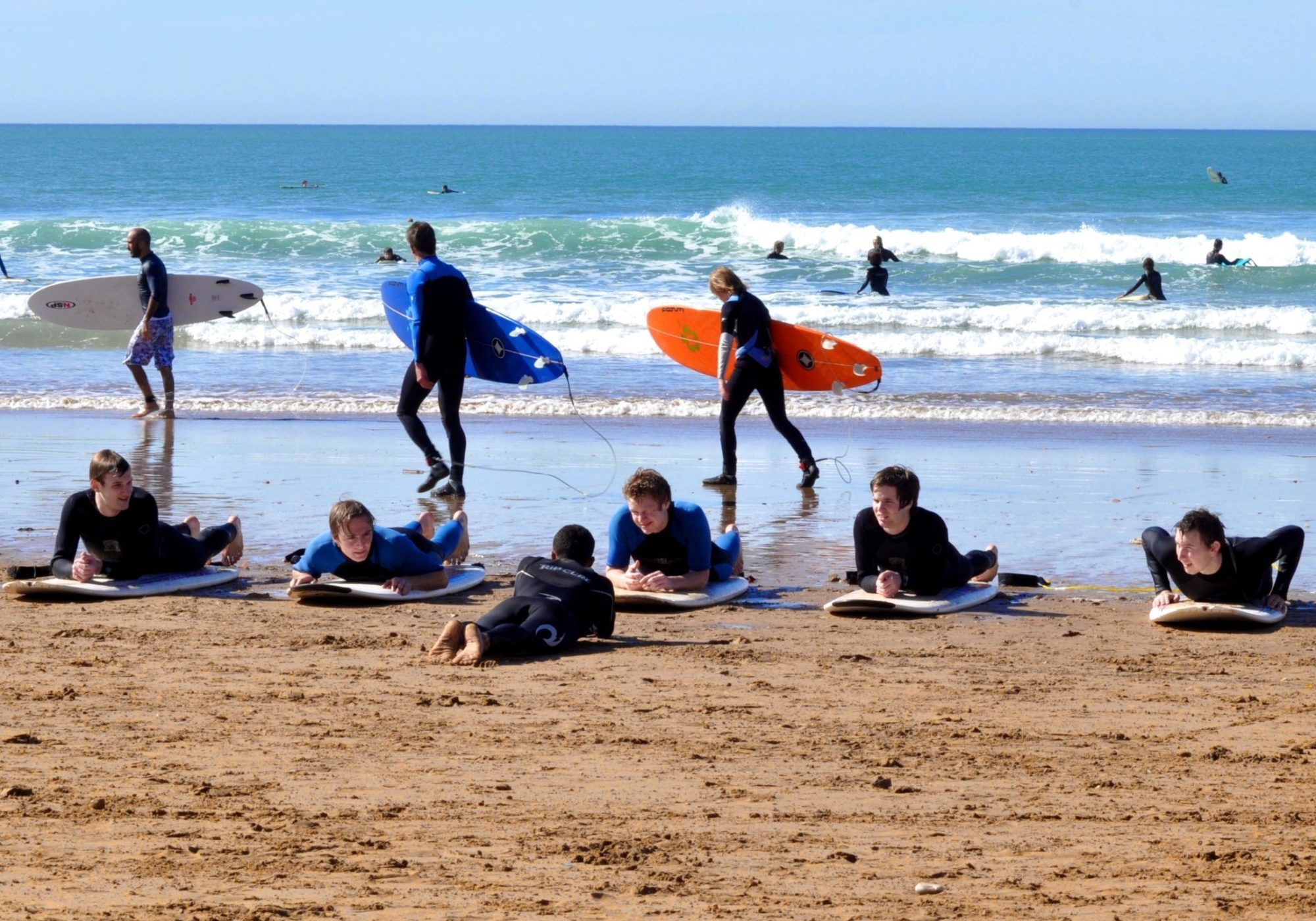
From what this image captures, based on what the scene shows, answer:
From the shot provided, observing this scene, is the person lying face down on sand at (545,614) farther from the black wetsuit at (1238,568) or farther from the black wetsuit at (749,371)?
the black wetsuit at (749,371)

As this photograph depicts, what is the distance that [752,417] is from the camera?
14141mm

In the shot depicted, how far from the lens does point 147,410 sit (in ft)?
44.6

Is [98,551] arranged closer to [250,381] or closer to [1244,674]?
[1244,674]

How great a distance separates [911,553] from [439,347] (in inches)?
157

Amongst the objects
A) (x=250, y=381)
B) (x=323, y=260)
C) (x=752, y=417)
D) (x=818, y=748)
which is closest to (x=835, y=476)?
(x=752, y=417)

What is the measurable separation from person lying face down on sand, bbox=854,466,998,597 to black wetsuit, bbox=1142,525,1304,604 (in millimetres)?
922

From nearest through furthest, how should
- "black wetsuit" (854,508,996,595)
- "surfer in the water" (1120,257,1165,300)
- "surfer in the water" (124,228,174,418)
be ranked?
"black wetsuit" (854,508,996,595)
"surfer in the water" (124,228,174,418)
"surfer in the water" (1120,257,1165,300)

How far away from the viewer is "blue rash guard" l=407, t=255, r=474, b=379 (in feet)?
32.2

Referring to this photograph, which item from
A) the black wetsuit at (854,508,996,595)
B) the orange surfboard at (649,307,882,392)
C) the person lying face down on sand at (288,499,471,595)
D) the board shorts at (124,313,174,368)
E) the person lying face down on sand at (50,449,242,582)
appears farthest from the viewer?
the board shorts at (124,313,174,368)

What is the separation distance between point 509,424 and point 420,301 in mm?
3761

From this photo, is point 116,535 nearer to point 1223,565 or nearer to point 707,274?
point 1223,565

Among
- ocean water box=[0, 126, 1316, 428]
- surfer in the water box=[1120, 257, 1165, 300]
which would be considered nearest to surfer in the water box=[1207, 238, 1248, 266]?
ocean water box=[0, 126, 1316, 428]

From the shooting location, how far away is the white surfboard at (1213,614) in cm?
666

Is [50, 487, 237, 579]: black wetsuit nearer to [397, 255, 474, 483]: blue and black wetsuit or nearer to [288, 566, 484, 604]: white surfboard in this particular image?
[288, 566, 484, 604]: white surfboard
